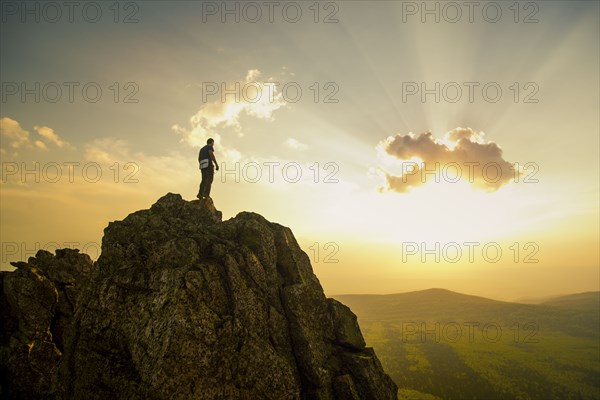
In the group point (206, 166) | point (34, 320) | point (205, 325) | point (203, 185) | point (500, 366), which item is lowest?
point (500, 366)

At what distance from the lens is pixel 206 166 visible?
34625 mm

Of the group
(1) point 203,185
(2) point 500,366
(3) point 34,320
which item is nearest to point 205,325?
(1) point 203,185

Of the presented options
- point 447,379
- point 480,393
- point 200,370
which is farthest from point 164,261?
point 447,379

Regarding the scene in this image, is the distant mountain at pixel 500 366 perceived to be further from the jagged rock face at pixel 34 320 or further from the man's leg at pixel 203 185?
the jagged rock face at pixel 34 320

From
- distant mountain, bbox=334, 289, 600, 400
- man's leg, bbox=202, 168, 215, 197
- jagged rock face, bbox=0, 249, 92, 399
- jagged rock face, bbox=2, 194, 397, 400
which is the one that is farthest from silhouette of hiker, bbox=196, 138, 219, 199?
distant mountain, bbox=334, 289, 600, 400

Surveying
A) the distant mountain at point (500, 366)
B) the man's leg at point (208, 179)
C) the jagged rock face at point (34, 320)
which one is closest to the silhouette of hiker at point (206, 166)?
the man's leg at point (208, 179)

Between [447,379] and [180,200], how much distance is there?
495 ft

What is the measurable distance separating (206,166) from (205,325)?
20.3m

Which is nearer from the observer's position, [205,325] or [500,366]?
[205,325]

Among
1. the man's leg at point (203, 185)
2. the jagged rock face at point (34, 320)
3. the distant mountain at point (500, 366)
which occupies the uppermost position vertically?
the man's leg at point (203, 185)

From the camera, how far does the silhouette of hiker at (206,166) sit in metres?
34.8

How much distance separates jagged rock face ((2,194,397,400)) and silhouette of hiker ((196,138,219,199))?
6493mm

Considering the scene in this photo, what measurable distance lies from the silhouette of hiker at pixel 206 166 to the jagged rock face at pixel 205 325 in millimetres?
6493

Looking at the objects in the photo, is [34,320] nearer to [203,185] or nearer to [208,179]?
[203,185]
